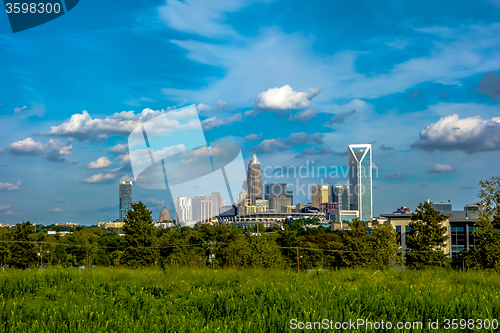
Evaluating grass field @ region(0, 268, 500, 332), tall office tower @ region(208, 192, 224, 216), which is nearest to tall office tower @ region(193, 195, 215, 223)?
tall office tower @ region(208, 192, 224, 216)

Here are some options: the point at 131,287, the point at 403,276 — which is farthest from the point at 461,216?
the point at 131,287

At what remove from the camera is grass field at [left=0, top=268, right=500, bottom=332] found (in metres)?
5.27

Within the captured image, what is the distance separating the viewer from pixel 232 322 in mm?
5234

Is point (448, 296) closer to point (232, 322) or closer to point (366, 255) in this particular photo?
point (232, 322)

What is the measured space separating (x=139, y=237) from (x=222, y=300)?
30.6m

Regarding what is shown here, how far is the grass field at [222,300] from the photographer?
5.27 metres

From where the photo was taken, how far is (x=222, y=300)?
645 centimetres

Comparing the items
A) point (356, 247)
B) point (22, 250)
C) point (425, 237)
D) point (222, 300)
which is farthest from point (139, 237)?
point (222, 300)

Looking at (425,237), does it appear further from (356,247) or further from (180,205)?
(180,205)

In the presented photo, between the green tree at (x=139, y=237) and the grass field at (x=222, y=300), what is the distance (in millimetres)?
27020

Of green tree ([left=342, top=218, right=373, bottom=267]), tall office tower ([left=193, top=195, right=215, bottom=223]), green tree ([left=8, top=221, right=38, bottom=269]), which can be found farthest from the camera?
green tree ([left=8, top=221, right=38, bottom=269])

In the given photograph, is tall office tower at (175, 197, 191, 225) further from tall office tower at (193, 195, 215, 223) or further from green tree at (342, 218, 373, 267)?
green tree at (342, 218, 373, 267)

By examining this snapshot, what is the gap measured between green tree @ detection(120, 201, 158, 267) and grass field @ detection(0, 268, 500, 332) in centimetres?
2702

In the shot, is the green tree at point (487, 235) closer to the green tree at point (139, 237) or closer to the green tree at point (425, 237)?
the green tree at point (425, 237)
